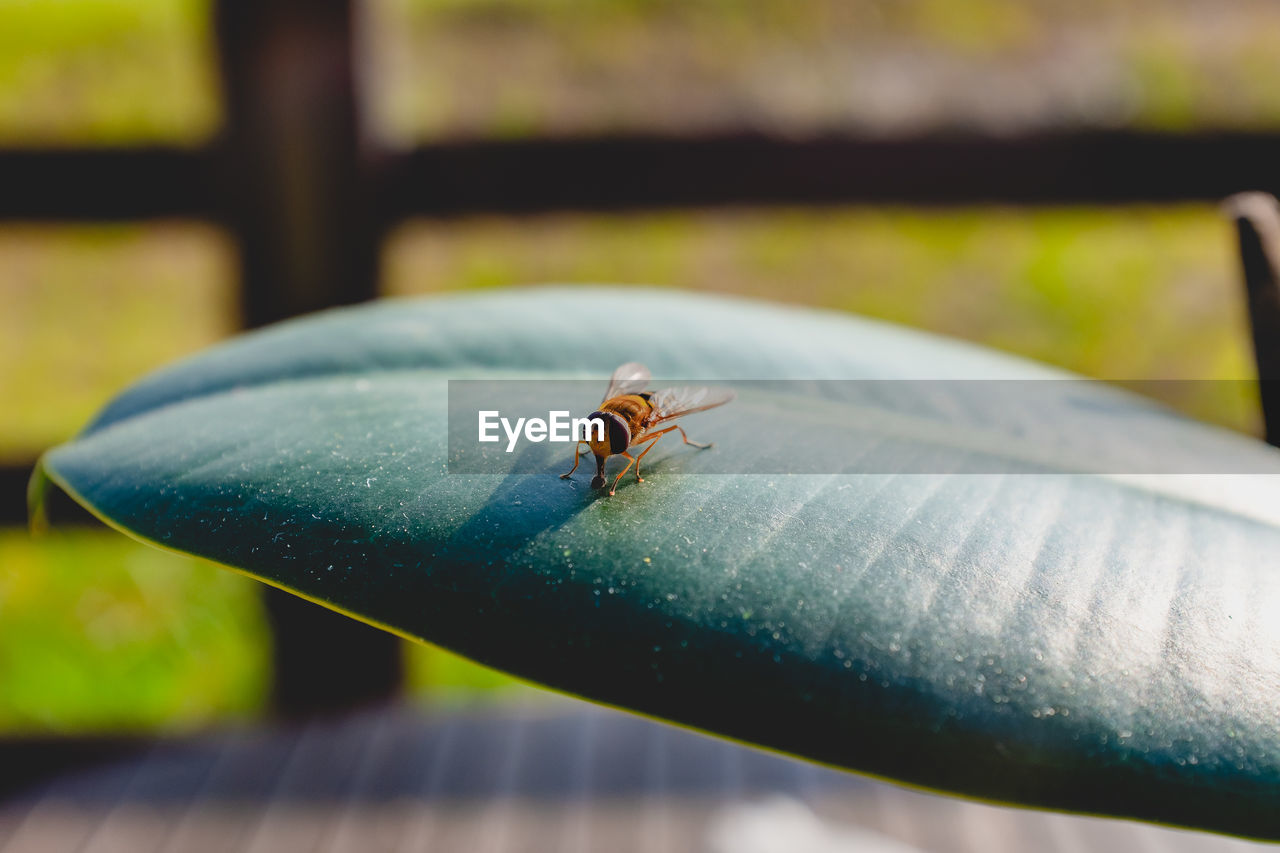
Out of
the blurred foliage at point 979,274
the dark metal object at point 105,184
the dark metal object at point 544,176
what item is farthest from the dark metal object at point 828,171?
the blurred foliage at point 979,274

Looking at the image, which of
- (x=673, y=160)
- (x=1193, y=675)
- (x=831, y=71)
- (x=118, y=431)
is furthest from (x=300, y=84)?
(x=1193, y=675)

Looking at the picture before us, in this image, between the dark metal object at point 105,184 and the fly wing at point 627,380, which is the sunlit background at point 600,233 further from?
the fly wing at point 627,380

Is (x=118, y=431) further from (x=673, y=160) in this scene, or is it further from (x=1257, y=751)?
(x=673, y=160)

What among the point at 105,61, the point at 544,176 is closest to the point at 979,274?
the point at 544,176

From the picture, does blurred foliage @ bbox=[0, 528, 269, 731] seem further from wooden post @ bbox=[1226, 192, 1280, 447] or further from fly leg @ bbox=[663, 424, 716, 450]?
wooden post @ bbox=[1226, 192, 1280, 447]

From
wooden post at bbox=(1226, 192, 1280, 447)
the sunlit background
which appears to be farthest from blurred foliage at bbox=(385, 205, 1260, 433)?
wooden post at bbox=(1226, 192, 1280, 447)

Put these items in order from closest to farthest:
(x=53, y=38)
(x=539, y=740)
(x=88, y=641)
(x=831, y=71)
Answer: (x=539, y=740)
(x=831, y=71)
(x=88, y=641)
(x=53, y=38)
